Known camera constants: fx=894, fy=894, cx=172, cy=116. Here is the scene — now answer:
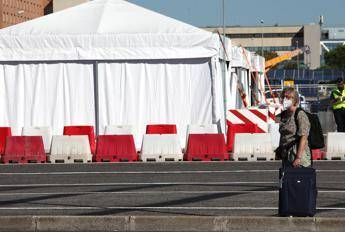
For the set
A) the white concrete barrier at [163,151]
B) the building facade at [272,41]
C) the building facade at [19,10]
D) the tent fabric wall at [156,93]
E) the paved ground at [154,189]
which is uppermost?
the building facade at [272,41]

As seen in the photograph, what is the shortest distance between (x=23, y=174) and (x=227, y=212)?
7699 millimetres

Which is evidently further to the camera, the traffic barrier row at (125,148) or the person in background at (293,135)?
the traffic barrier row at (125,148)

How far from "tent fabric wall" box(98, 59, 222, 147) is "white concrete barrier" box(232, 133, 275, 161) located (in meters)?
3.05

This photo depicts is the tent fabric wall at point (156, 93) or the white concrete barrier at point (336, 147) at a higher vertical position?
the tent fabric wall at point (156, 93)

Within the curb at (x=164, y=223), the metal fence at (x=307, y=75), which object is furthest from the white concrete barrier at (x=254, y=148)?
the metal fence at (x=307, y=75)

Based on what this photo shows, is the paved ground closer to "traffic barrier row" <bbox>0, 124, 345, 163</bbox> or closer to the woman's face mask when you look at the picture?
"traffic barrier row" <bbox>0, 124, 345, 163</bbox>

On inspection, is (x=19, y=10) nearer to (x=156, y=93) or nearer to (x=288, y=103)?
(x=156, y=93)

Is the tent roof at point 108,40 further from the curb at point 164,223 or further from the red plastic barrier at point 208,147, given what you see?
the curb at point 164,223

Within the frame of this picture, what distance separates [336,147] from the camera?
2123 centimetres

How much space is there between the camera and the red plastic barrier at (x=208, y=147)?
70.2ft

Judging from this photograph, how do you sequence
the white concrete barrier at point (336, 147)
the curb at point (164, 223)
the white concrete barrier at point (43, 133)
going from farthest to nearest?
the white concrete barrier at point (43, 133) → the white concrete barrier at point (336, 147) → the curb at point (164, 223)

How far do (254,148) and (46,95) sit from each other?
Answer: 664cm

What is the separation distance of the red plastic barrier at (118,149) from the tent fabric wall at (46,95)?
3.25 m

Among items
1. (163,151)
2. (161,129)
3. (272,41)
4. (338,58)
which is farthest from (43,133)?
(272,41)
